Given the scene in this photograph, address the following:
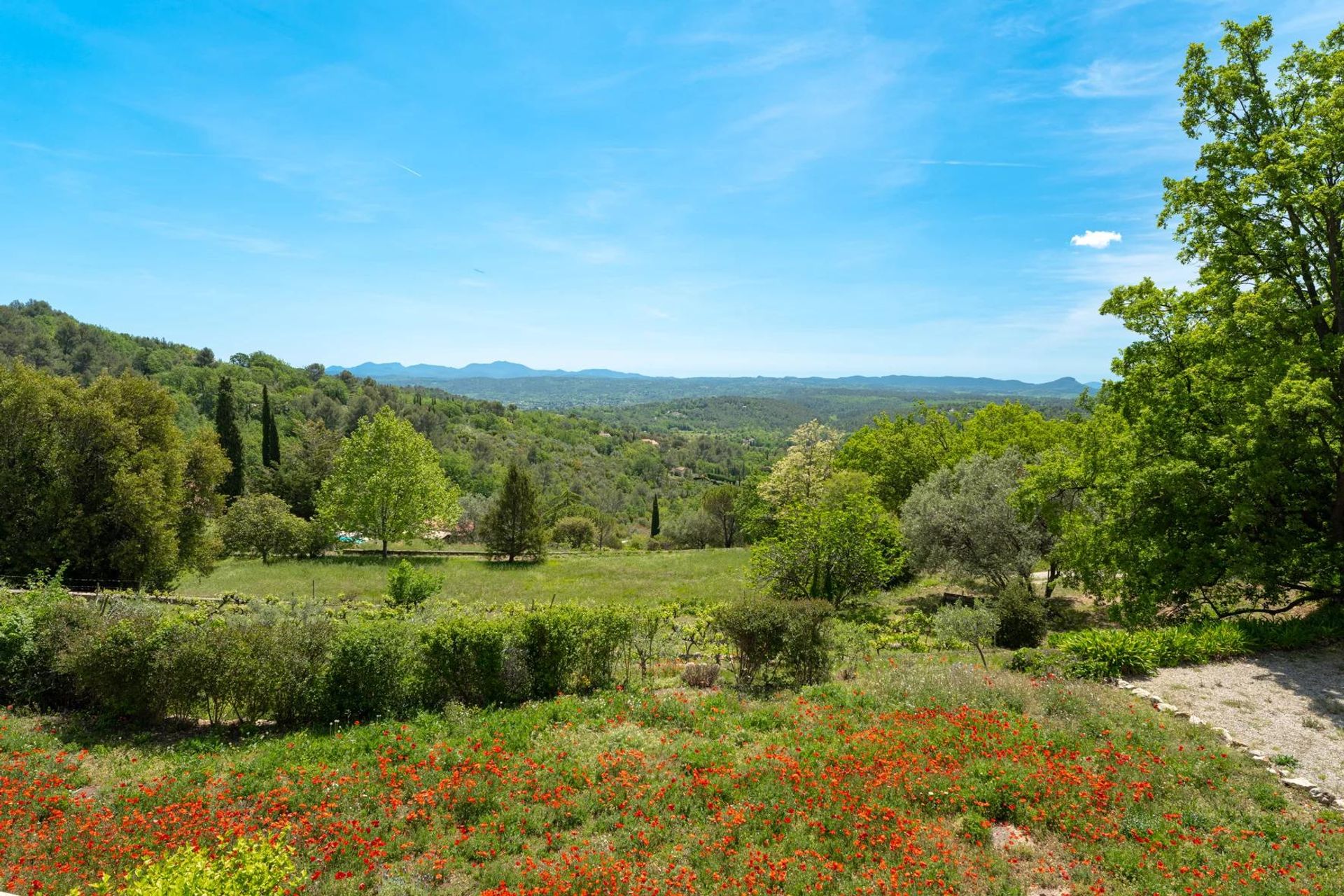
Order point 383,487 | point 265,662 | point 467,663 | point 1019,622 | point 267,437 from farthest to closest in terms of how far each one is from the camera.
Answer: point 267,437 < point 383,487 < point 1019,622 < point 467,663 < point 265,662

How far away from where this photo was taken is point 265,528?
34.9 metres

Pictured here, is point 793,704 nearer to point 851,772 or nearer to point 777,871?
point 851,772

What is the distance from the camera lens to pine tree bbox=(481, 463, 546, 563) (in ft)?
127

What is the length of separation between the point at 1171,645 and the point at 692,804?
11.1 meters

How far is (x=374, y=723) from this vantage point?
10281mm

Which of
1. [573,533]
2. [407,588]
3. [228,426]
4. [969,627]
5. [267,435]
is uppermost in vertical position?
[228,426]

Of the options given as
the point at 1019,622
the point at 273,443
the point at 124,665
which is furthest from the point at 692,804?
the point at 273,443

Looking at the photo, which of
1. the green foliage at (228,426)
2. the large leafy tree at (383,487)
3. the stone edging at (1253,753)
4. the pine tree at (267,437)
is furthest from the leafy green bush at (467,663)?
the pine tree at (267,437)

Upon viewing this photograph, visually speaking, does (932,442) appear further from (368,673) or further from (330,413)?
(330,413)

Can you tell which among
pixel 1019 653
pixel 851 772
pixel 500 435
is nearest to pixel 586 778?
pixel 851 772

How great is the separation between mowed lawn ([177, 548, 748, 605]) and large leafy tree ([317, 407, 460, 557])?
2090mm

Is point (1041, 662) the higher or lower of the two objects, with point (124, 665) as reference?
lower

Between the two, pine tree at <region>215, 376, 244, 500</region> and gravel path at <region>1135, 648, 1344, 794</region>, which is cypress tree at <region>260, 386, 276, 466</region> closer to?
pine tree at <region>215, 376, 244, 500</region>

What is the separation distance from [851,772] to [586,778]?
3601 millimetres
